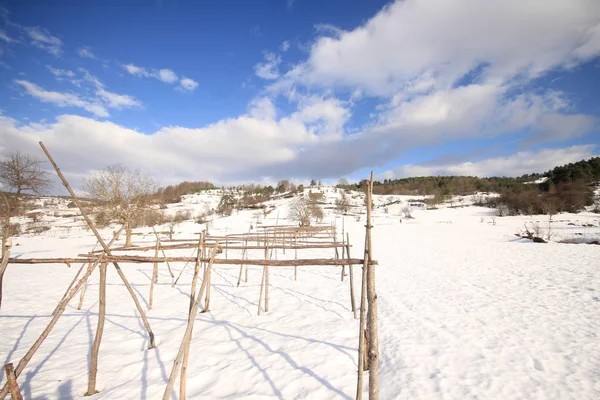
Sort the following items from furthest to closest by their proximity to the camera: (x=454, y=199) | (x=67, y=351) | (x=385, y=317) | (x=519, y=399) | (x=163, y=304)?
(x=454, y=199), (x=163, y=304), (x=385, y=317), (x=67, y=351), (x=519, y=399)

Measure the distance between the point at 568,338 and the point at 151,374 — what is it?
778cm

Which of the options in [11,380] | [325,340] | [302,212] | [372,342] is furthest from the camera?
[302,212]

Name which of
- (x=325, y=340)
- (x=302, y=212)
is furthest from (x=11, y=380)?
(x=302, y=212)

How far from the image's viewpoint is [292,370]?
4035 millimetres

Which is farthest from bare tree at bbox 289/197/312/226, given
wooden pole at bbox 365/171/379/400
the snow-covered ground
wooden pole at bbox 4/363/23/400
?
wooden pole at bbox 4/363/23/400

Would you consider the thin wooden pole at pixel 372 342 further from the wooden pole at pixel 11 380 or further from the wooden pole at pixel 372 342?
the wooden pole at pixel 11 380

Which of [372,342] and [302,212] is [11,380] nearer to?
[372,342]

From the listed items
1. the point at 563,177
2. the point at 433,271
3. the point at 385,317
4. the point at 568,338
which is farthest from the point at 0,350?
the point at 563,177

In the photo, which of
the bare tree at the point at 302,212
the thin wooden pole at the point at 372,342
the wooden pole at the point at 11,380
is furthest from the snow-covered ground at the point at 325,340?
the bare tree at the point at 302,212

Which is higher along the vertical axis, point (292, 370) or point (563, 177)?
point (563, 177)

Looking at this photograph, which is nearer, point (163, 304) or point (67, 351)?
point (67, 351)

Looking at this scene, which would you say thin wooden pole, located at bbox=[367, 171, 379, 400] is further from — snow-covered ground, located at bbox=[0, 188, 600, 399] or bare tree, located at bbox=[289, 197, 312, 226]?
bare tree, located at bbox=[289, 197, 312, 226]

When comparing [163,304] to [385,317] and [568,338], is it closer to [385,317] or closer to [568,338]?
[385,317]

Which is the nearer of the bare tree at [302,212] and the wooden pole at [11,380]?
the wooden pole at [11,380]
